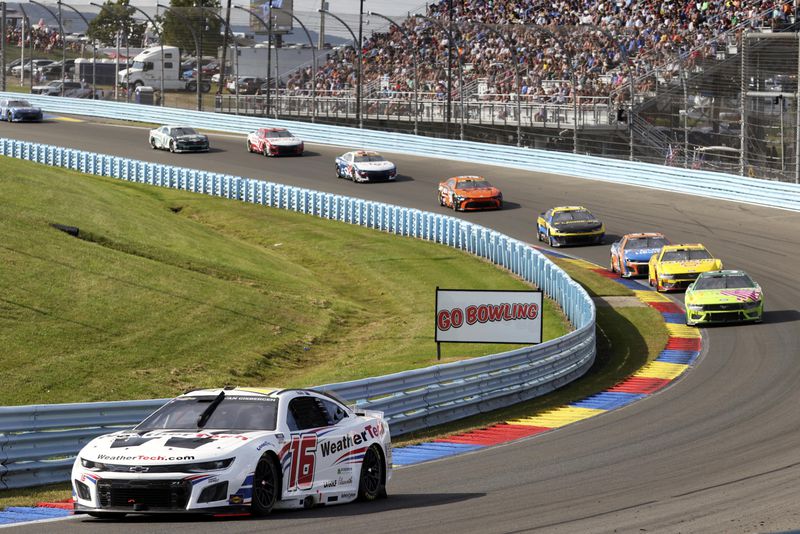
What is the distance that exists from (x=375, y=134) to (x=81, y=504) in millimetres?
51377

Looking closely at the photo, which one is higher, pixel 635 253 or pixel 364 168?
pixel 364 168

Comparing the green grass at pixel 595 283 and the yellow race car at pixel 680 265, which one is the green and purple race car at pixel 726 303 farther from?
the green grass at pixel 595 283

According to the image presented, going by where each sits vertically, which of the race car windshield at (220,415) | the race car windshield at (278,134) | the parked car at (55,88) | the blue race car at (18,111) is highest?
the parked car at (55,88)

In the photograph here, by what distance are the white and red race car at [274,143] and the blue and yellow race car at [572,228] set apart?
2116cm

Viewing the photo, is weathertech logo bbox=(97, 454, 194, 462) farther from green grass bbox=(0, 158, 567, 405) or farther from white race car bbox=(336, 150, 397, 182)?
white race car bbox=(336, 150, 397, 182)

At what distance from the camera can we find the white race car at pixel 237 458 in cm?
1041

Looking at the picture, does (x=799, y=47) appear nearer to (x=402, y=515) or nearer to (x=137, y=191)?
(x=137, y=191)

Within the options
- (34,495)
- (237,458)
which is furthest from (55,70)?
(237,458)

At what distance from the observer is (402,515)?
450 inches

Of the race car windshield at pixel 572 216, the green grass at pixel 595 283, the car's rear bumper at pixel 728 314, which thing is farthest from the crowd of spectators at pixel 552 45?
the car's rear bumper at pixel 728 314

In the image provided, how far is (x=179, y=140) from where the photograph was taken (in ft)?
198

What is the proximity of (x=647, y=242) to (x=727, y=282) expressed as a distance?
22.3 feet

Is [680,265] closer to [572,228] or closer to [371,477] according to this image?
[572,228]

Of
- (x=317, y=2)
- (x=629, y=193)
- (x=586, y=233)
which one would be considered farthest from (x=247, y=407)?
(x=317, y=2)
